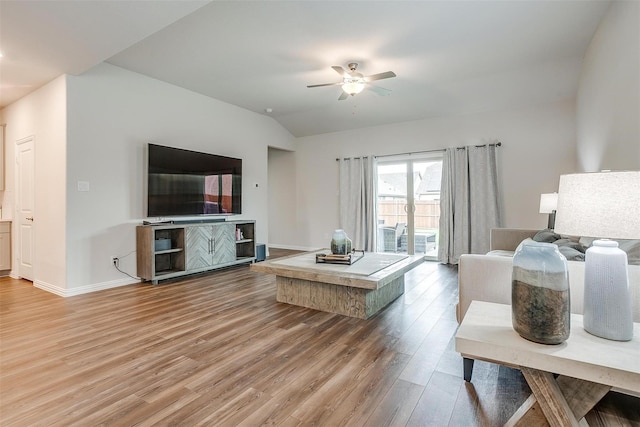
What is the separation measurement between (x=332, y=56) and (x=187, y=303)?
321 centimetres

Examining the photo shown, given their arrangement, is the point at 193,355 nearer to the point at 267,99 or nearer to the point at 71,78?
the point at 71,78

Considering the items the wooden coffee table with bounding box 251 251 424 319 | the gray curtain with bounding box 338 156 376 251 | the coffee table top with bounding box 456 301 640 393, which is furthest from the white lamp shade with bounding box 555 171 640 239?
the gray curtain with bounding box 338 156 376 251

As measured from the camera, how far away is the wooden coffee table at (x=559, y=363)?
1018 millimetres

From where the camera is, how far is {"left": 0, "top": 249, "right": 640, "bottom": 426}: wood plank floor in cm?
154

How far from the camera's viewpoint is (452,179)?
5.50 meters

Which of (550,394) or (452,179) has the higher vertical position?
(452,179)

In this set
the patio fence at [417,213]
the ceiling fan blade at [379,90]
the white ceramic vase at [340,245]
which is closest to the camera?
the white ceramic vase at [340,245]

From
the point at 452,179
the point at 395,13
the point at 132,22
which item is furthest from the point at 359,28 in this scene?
the point at 452,179

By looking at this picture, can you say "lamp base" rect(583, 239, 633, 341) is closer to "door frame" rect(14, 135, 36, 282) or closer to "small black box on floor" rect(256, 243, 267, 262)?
"small black box on floor" rect(256, 243, 267, 262)

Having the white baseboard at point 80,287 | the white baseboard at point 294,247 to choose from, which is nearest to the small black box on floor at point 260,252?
the white baseboard at point 294,247

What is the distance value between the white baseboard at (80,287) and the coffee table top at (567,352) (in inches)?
164

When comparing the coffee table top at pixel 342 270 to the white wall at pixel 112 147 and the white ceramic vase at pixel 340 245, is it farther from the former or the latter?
the white wall at pixel 112 147

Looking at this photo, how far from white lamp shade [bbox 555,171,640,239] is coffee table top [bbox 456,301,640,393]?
391 mm

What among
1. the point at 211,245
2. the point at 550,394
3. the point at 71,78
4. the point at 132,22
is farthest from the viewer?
the point at 211,245
